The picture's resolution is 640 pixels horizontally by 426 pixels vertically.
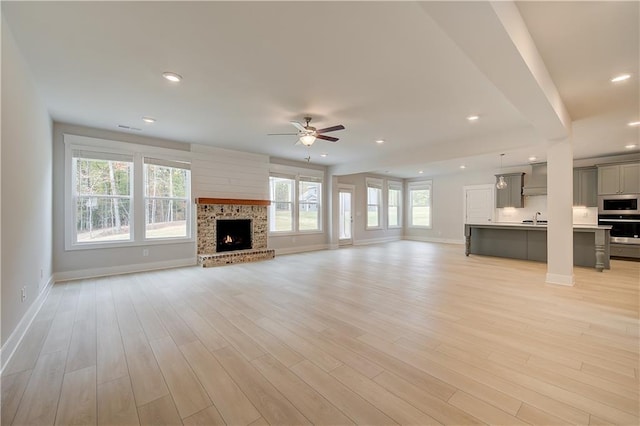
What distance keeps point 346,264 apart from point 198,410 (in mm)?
4694

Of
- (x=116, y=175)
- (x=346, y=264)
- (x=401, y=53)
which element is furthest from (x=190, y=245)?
(x=401, y=53)

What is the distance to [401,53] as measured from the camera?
2521 millimetres

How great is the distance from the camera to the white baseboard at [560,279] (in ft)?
14.0

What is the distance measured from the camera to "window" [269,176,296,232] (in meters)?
7.61

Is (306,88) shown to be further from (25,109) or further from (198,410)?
(198,410)

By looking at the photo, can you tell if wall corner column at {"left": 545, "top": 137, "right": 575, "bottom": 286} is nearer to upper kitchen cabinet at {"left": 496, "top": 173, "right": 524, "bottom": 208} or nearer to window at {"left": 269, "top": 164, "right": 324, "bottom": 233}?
upper kitchen cabinet at {"left": 496, "top": 173, "right": 524, "bottom": 208}

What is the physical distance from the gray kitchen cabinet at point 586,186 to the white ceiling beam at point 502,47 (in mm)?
5699

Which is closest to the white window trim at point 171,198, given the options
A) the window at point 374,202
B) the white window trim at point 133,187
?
the white window trim at point 133,187

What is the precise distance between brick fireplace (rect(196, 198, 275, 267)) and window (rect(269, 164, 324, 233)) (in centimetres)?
52

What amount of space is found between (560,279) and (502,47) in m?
4.14

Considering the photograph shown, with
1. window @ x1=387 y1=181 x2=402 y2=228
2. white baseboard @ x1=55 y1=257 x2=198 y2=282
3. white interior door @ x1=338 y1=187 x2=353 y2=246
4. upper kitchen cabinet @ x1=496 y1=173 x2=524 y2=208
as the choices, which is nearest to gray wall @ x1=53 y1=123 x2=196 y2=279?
white baseboard @ x1=55 y1=257 x2=198 y2=282

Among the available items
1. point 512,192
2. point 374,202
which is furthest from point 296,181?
point 512,192

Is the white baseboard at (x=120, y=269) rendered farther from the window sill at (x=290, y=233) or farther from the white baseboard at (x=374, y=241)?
the white baseboard at (x=374, y=241)

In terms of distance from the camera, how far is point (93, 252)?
4934 millimetres
